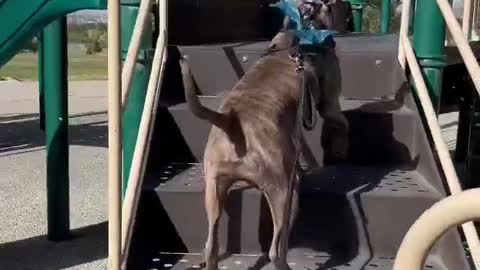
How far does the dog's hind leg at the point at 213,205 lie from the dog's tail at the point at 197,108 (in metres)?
0.23

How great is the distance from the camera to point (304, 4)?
12.8 feet

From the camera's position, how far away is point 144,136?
3.69m

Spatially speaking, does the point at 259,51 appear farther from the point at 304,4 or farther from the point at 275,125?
the point at 275,125

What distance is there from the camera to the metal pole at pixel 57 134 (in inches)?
248

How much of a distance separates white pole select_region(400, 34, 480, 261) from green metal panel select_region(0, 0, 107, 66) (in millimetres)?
2247

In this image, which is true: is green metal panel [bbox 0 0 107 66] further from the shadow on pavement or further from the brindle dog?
the brindle dog

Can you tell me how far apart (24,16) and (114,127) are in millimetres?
2699

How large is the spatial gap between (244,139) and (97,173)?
589cm

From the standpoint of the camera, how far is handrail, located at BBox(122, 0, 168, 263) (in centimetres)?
332

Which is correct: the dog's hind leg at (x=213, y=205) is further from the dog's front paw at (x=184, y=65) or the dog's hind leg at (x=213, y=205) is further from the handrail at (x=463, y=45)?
the handrail at (x=463, y=45)

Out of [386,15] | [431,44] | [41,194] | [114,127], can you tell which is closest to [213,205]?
[114,127]

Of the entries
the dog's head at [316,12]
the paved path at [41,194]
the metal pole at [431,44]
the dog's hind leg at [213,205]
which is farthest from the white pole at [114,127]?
the paved path at [41,194]

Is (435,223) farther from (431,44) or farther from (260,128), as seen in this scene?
(431,44)

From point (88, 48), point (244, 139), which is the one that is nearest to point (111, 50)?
point (244, 139)
